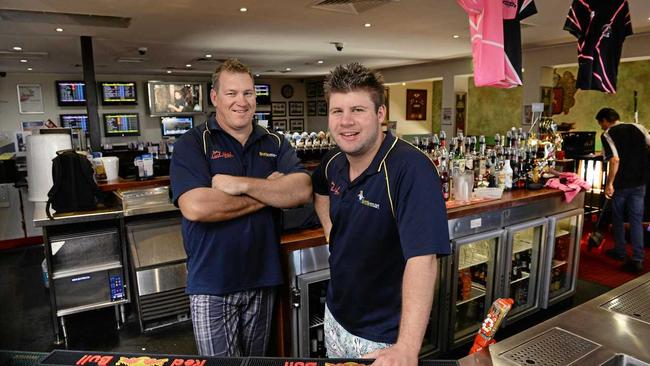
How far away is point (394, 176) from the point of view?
1.44 m

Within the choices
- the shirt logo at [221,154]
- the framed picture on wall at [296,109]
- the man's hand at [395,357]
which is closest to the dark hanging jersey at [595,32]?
the shirt logo at [221,154]

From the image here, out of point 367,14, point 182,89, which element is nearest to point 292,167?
point 367,14

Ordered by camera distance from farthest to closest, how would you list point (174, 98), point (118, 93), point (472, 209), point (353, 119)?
point (174, 98) → point (118, 93) → point (472, 209) → point (353, 119)

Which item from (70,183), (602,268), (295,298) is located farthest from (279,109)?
(295,298)

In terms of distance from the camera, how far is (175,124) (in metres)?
12.0

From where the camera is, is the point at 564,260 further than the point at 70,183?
Yes

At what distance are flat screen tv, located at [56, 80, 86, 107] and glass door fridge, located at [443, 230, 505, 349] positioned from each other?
10639 millimetres

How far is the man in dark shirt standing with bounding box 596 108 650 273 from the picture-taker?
494 centimetres

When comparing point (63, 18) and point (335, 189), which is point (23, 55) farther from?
point (335, 189)

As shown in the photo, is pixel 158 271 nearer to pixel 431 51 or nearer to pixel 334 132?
pixel 334 132

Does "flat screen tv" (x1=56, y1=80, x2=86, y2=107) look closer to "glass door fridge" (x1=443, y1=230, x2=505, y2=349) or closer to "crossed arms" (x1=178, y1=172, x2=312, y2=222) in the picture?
"glass door fridge" (x1=443, y1=230, x2=505, y2=349)

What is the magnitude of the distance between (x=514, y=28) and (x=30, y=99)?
11.4 metres

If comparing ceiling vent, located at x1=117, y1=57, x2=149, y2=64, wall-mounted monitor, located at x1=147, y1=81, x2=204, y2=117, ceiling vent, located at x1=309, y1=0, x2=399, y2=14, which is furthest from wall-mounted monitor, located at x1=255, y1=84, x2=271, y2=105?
ceiling vent, located at x1=309, y1=0, x2=399, y2=14

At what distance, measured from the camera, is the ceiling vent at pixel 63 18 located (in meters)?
5.00
